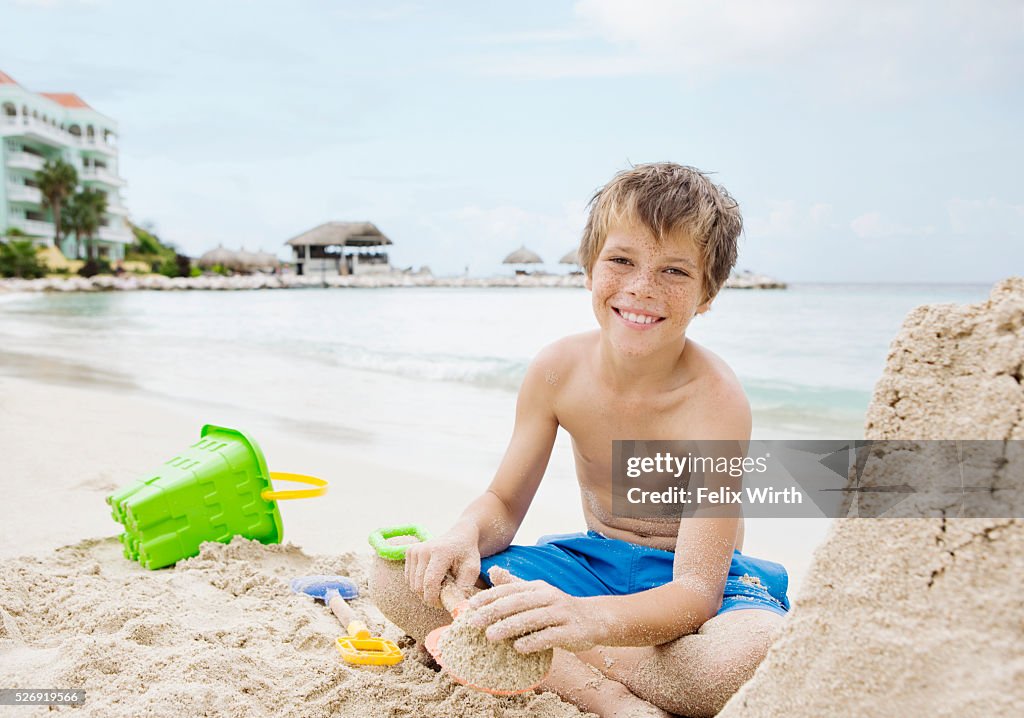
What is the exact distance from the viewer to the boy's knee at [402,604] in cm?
216

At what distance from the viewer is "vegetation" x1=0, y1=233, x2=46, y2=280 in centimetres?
3216

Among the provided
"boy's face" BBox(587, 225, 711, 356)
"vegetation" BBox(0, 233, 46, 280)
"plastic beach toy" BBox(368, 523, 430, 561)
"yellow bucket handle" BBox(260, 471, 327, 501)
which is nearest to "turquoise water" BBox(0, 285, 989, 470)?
"yellow bucket handle" BBox(260, 471, 327, 501)

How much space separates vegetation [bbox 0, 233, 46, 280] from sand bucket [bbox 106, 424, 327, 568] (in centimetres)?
3475

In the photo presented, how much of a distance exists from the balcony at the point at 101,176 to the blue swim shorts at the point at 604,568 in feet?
158

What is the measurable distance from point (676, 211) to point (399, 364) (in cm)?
813

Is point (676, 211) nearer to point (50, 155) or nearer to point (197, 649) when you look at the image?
point (197, 649)

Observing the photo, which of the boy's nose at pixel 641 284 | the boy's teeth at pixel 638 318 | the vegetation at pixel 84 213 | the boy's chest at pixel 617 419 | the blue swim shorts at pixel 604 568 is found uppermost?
the vegetation at pixel 84 213

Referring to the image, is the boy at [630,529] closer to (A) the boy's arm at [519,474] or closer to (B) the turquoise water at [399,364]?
(A) the boy's arm at [519,474]

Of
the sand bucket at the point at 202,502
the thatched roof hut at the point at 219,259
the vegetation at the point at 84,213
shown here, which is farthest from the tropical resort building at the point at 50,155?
the sand bucket at the point at 202,502

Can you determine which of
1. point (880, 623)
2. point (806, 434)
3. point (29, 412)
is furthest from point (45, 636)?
point (806, 434)

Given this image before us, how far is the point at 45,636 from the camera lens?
2115 millimetres

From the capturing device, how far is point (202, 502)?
114 inches

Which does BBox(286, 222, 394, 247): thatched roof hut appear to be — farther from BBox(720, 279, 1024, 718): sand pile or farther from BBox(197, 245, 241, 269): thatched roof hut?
BBox(720, 279, 1024, 718): sand pile

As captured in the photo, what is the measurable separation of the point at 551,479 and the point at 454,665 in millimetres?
2923
